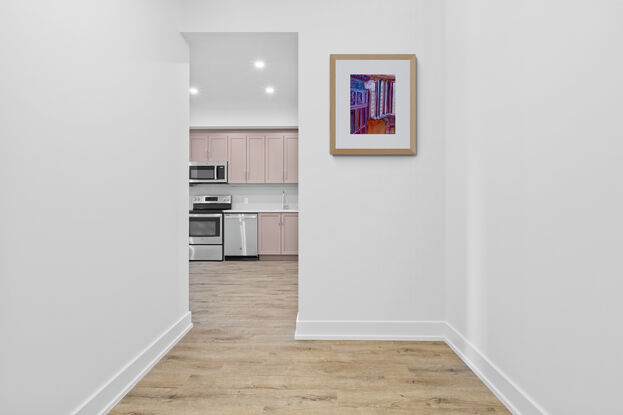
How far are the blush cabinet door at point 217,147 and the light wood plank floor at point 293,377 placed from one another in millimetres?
3710

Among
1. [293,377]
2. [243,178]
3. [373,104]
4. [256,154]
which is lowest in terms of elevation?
[293,377]

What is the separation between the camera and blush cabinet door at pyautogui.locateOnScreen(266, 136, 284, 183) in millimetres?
5992

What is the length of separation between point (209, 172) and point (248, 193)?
2.52 feet

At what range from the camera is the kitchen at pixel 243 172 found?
5.61 meters

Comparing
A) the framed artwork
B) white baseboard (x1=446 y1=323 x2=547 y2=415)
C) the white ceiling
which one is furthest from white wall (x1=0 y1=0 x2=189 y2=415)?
white baseboard (x1=446 y1=323 x2=547 y2=415)

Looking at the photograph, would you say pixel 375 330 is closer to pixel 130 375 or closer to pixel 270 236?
pixel 130 375

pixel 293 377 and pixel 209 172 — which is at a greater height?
pixel 209 172

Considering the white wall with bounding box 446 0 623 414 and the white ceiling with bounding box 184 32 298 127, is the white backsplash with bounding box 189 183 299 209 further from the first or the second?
the white wall with bounding box 446 0 623 414

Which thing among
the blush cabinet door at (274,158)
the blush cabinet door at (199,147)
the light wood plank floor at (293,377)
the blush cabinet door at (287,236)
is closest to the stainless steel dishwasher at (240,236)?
the blush cabinet door at (287,236)

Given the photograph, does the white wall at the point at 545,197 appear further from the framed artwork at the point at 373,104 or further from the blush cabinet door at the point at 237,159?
the blush cabinet door at the point at 237,159

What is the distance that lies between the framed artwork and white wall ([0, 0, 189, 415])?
1.15 metres

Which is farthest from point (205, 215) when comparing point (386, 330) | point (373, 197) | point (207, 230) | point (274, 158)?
point (386, 330)

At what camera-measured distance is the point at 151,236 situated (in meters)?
2.05

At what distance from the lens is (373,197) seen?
7.88ft
